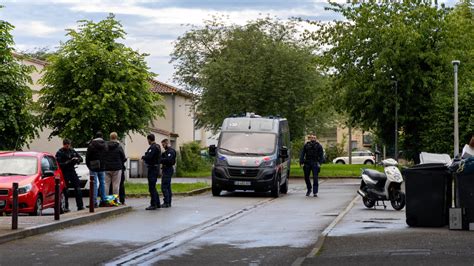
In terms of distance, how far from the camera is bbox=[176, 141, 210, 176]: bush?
58656mm

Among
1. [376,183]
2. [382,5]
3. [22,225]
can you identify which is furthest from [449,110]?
[22,225]

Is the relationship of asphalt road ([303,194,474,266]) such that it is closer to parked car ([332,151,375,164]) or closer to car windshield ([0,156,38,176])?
car windshield ([0,156,38,176])

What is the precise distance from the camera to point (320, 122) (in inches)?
2613

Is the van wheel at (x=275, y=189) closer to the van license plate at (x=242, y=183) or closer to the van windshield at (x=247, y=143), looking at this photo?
the van license plate at (x=242, y=183)

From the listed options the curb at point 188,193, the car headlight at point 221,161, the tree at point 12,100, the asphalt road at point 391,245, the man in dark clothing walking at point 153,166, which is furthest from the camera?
the tree at point 12,100

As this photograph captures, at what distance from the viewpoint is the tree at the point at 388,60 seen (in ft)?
156

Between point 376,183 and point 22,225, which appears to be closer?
point 22,225

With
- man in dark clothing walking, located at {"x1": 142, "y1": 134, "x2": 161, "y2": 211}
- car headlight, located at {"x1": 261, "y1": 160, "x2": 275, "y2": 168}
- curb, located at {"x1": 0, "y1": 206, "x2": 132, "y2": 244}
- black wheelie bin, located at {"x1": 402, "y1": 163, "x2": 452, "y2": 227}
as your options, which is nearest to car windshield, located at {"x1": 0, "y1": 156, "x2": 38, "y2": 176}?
curb, located at {"x1": 0, "y1": 206, "x2": 132, "y2": 244}

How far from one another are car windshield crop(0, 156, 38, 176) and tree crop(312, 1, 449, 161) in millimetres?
27120

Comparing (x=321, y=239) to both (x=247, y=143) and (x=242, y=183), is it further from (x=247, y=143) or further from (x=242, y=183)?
(x=247, y=143)

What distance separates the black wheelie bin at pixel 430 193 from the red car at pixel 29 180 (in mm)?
8398

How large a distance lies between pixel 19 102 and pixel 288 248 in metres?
22.7

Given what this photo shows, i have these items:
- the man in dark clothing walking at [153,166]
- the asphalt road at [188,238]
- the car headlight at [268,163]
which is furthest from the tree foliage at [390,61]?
the man in dark clothing walking at [153,166]

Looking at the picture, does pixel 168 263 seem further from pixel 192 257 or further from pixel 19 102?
pixel 19 102
